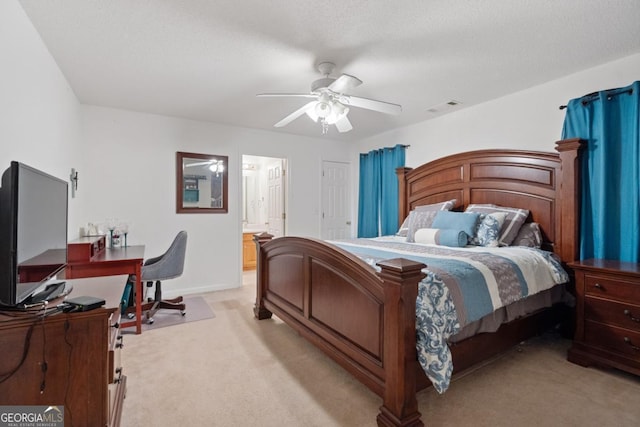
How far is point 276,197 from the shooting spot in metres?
5.54

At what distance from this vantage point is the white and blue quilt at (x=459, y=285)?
1.62m

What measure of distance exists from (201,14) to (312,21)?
2.36 feet

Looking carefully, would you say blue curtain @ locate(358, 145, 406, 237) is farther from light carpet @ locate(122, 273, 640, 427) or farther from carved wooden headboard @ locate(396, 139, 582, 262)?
light carpet @ locate(122, 273, 640, 427)

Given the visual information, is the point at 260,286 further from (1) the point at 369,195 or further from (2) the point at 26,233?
(1) the point at 369,195

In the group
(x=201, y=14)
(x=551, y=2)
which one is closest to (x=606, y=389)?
(x=551, y=2)

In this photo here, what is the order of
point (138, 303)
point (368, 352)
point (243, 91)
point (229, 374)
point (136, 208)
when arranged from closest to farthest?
1. point (368, 352)
2. point (229, 374)
3. point (138, 303)
4. point (243, 91)
5. point (136, 208)

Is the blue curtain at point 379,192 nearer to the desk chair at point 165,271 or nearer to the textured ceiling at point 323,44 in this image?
the textured ceiling at point 323,44

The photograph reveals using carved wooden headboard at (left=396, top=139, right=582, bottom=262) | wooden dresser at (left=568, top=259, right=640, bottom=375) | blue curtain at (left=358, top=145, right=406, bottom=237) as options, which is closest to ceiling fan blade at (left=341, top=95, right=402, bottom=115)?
carved wooden headboard at (left=396, top=139, right=582, bottom=262)

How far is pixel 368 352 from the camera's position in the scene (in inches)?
73.8

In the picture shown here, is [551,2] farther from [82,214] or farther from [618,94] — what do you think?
[82,214]

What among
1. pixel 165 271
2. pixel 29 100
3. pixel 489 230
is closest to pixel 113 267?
pixel 165 271

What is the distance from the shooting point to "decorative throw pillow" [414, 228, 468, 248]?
9.51 feet

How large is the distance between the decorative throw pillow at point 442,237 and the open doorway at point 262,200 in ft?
8.37

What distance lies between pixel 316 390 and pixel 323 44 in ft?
8.10
